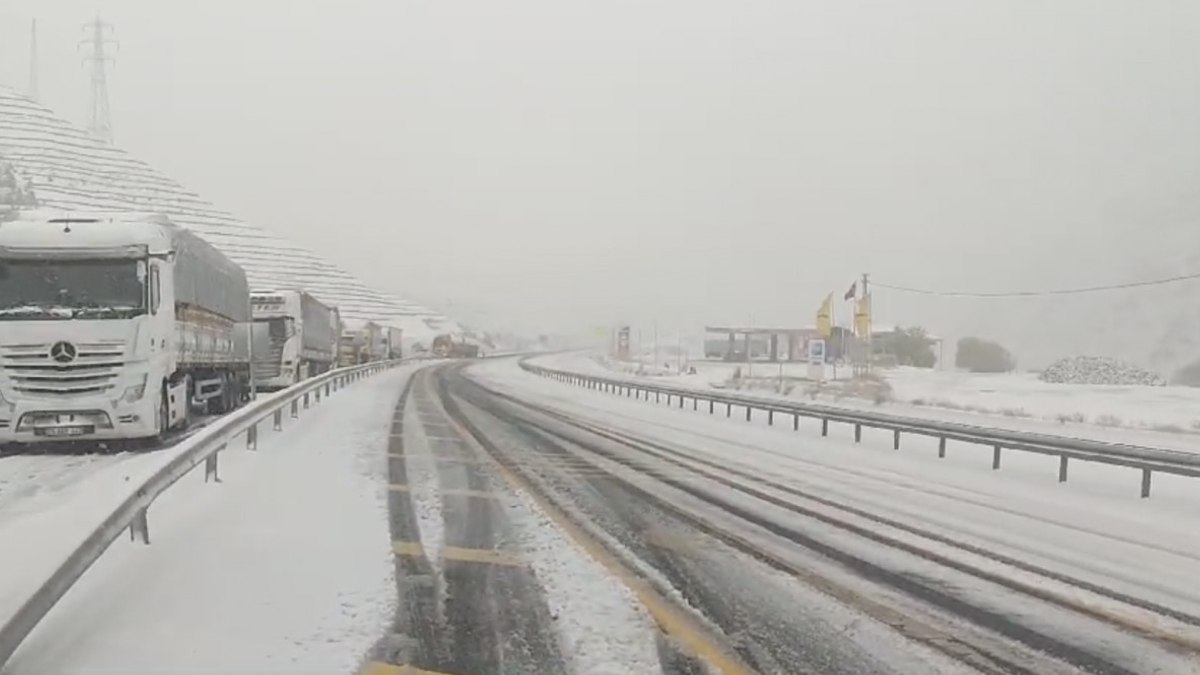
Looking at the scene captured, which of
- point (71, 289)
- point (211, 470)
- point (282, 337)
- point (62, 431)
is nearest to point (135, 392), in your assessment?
point (62, 431)

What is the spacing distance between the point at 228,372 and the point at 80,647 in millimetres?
20939

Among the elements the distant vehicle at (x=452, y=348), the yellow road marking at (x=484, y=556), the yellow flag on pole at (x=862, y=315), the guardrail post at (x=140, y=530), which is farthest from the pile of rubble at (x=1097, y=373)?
the distant vehicle at (x=452, y=348)

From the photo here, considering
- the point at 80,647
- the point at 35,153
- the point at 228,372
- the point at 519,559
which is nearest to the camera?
the point at 80,647

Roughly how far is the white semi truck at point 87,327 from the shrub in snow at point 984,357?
258 ft

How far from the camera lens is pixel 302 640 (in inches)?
222

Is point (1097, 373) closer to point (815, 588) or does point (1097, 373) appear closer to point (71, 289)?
A: point (71, 289)

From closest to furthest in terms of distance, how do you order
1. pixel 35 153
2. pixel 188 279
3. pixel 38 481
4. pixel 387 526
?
pixel 387 526, pixel 38 481, pixel 188 279, pixel 35 153

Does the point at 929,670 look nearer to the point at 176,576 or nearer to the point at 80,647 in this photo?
the point at 80,647

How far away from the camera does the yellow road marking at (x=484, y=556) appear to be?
7.88 m

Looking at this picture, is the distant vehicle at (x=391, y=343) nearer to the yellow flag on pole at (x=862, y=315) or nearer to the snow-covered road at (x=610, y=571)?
the yellow flag on pole at (x=862, y=315)

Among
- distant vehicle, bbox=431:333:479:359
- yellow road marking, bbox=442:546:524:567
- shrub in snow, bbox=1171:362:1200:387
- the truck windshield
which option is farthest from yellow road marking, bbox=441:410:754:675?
distant vehicle, bbox=431:333:479:359

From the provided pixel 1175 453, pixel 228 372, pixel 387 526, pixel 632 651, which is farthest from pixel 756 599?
pixel 228 372

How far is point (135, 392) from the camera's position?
1559cm

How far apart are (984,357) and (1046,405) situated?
41438 millimetres
